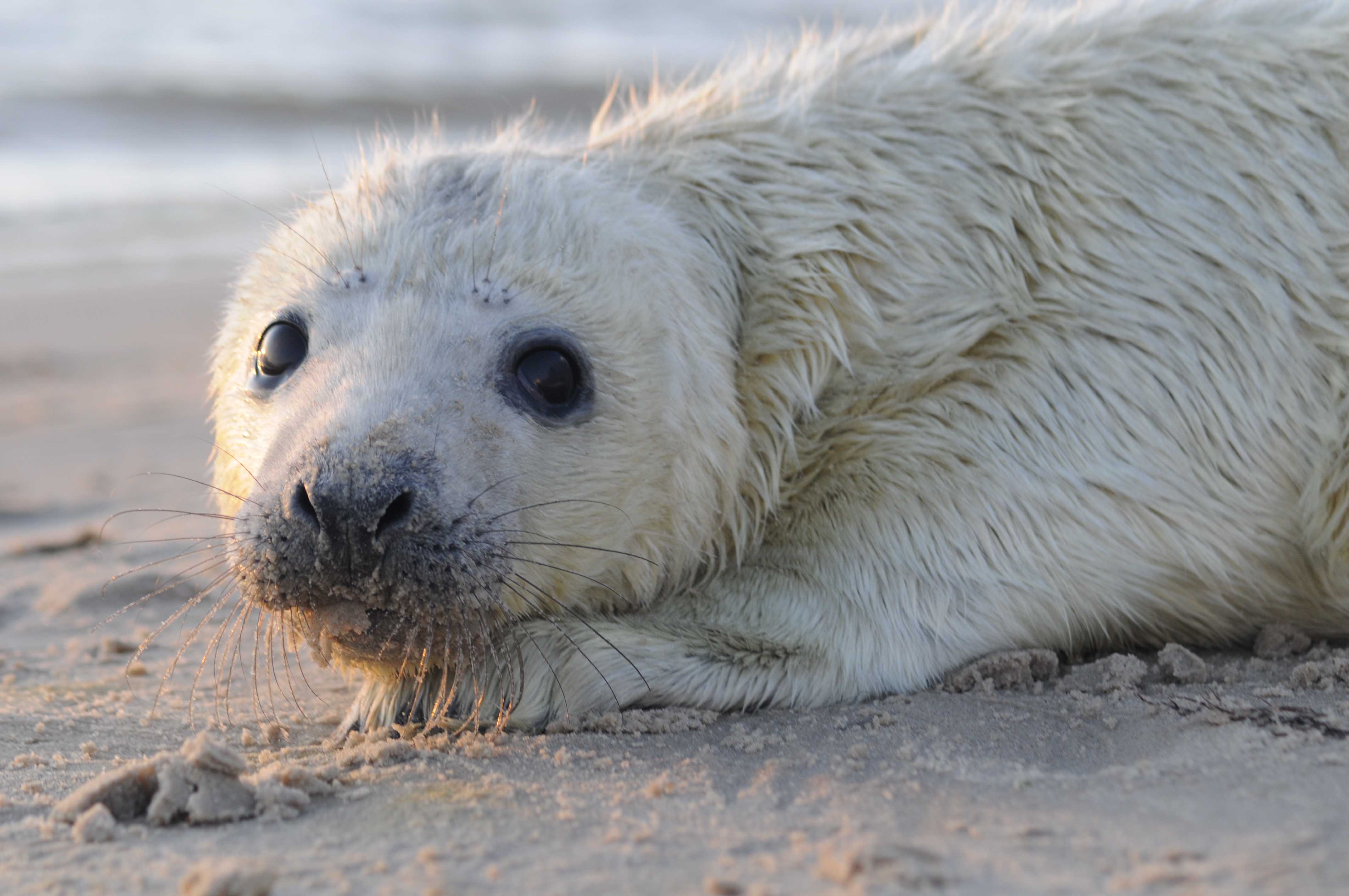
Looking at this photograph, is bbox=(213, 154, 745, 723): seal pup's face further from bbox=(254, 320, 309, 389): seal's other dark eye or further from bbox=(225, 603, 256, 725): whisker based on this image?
bbox=(225, 603, 256, 725): whisker

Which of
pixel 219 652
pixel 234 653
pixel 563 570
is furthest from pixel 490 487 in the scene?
pixel 219 652

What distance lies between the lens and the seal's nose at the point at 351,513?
103 inches

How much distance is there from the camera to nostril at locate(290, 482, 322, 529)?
8.65 ft

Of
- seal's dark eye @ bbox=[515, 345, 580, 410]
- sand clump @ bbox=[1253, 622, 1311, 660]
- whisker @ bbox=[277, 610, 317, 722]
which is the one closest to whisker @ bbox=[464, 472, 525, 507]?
seal's dark eye @ bbox=[515, 345, 580, 410]

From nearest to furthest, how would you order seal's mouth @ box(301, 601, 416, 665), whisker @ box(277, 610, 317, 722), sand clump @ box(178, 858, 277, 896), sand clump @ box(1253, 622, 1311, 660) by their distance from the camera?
sand clump @ box(178, 858, 277, 896) < seal's mouth @ box(301, 601, 416, 665) < whisker @ box(277, 610, 317, 722) < sand clump @ box(1253, 622, 1311, 660)

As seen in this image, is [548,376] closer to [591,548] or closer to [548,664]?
[591,548]

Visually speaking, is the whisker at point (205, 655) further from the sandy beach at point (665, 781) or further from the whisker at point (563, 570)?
the whisker at point (563, 570)

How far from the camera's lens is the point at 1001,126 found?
12.0 ft

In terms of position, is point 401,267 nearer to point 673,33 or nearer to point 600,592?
point 600,592

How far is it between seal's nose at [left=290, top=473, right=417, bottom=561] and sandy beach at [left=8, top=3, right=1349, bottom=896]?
42 cm

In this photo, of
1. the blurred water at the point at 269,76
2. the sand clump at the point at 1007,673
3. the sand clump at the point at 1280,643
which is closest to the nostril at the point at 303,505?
the sand clump at the point at 1007,673

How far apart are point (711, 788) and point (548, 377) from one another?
1083 millimetres

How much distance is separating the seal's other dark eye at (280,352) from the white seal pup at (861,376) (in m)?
0.01

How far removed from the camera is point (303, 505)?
2656mm
